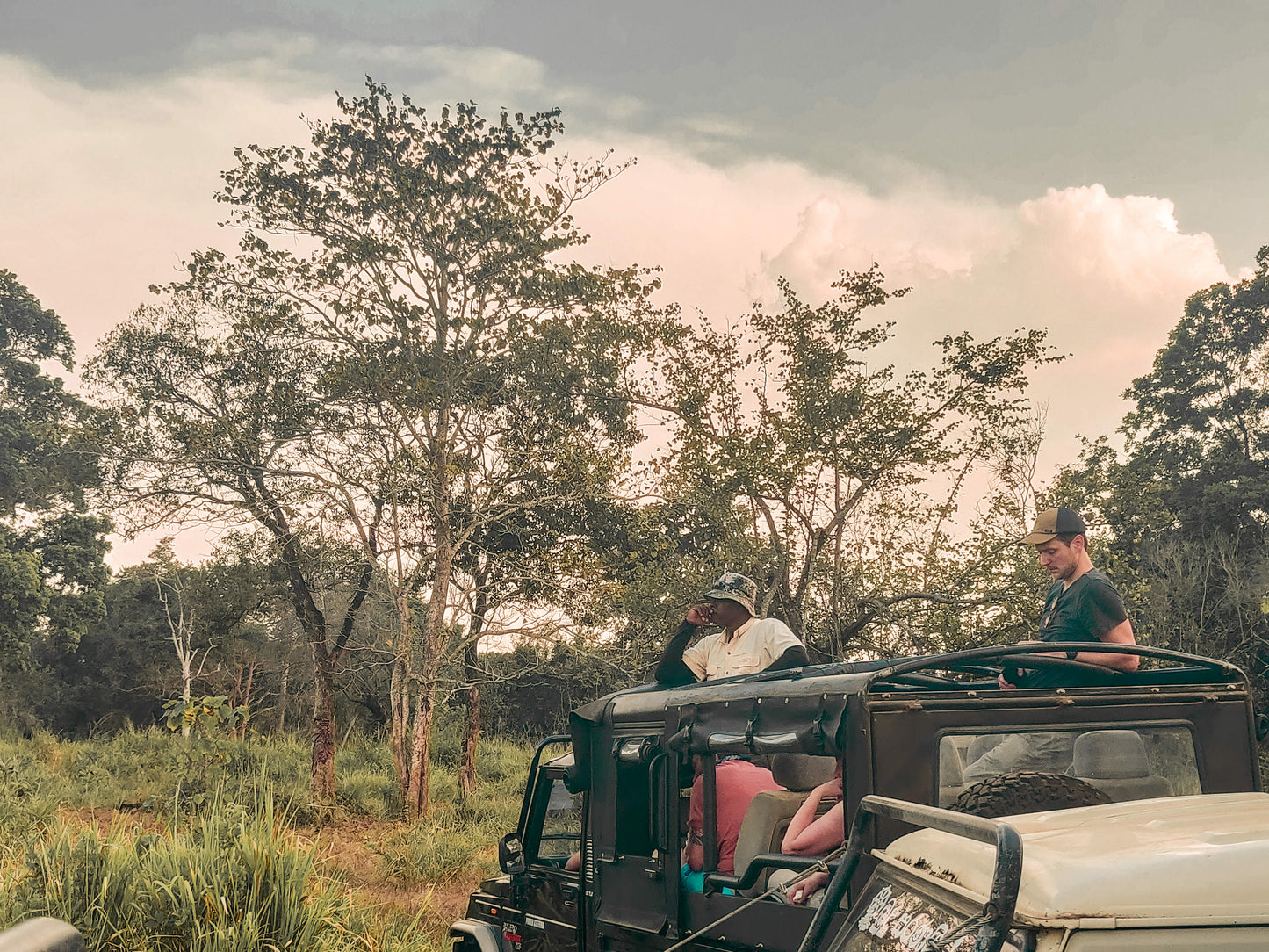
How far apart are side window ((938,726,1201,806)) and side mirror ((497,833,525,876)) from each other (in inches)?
103

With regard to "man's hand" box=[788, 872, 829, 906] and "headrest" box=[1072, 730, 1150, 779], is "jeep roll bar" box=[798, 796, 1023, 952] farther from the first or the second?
"headrest" box=[1072, 730, 1150, 779]

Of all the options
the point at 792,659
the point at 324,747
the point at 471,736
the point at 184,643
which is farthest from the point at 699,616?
the point at 184,643

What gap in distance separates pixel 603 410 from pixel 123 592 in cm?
2259

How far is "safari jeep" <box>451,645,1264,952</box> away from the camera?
10.00ft

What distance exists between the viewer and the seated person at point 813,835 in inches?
124

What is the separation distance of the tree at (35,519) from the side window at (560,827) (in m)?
22.3

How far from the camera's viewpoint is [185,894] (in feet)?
18.9

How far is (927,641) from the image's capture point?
1458 cm

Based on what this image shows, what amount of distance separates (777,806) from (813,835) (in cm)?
33

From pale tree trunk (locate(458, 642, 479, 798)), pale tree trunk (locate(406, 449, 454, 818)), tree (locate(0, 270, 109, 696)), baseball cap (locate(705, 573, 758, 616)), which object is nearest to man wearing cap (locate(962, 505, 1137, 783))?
baseball cap (locate(705, 573, 758, 616))

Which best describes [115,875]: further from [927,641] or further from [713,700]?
[927,641]

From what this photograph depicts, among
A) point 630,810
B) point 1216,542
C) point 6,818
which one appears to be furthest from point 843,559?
point 1216,542

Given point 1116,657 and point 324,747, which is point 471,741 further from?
point 1116,657

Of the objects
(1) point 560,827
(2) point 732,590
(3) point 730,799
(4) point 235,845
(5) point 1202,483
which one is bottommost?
(4) point 235,845
